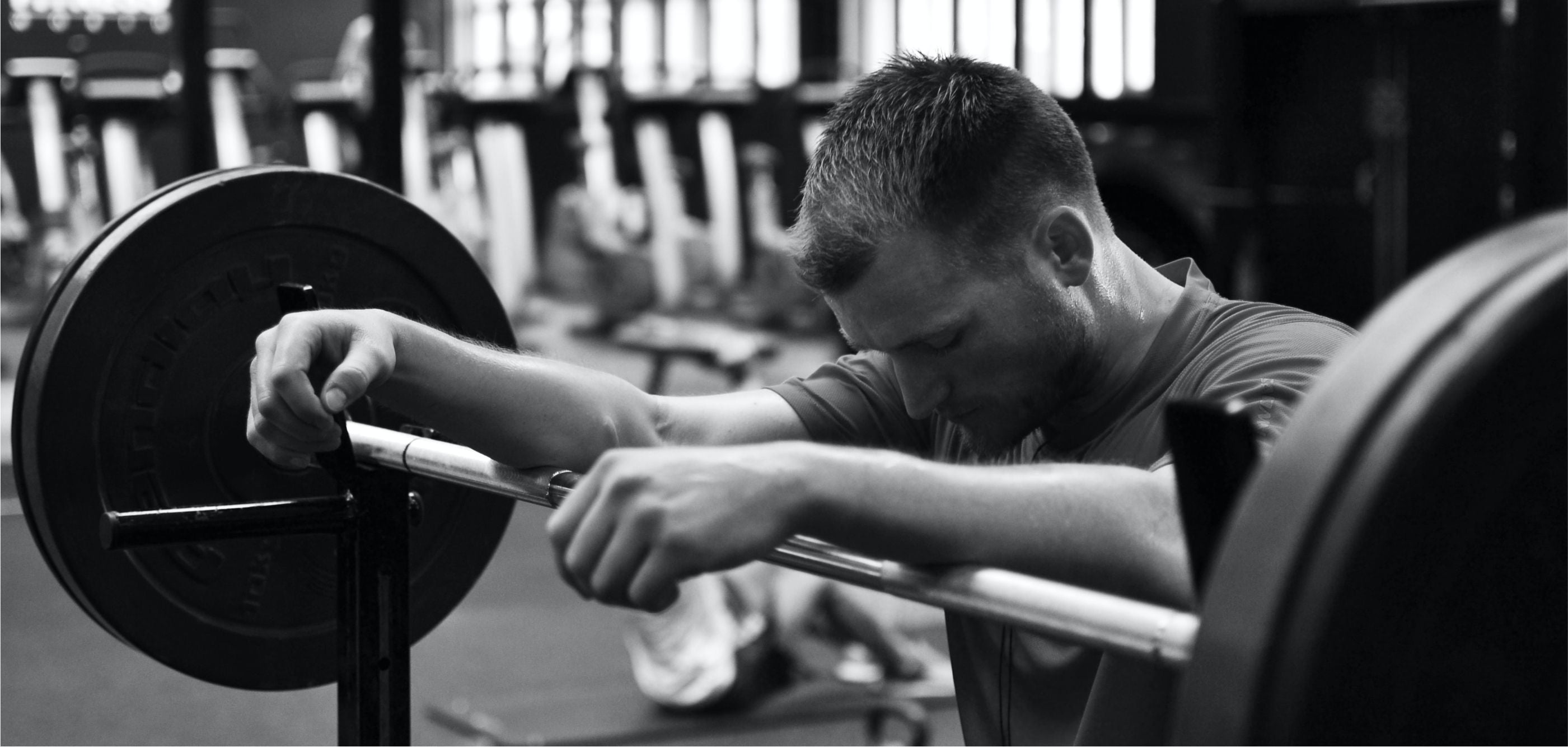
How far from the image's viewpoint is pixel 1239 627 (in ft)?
2.12

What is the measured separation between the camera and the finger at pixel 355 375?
1.20m

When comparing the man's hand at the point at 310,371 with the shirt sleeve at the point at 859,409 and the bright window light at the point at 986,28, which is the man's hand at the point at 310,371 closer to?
the shirt sleeve at the point at 859,409

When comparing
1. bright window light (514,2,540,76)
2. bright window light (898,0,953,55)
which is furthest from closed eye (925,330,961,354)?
bright window light (514,2,540,76)

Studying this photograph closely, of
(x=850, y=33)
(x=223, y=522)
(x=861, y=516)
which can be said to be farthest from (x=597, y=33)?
(x=861, y=516)

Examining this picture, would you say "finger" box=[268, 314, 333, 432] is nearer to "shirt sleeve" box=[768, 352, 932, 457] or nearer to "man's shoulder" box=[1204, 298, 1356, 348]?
"shirt sleeve" box=[768, 352, 932, 457]

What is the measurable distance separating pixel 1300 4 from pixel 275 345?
4.56m

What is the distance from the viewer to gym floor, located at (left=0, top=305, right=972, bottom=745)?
3.31 metres

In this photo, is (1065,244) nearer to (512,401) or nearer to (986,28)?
(512,401)

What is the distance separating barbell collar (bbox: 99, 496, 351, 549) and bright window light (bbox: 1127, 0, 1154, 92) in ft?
17.4

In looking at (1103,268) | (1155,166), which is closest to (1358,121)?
(1155,166)

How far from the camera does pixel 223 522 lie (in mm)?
1297

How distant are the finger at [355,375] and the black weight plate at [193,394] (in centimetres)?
30

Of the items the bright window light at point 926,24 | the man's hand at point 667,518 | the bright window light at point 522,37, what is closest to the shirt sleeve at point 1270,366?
the man's hand at point 667,518

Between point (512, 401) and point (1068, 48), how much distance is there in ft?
17.1
